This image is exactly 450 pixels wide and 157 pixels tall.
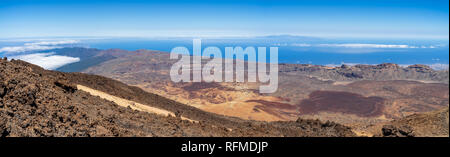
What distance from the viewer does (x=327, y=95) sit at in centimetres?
5056

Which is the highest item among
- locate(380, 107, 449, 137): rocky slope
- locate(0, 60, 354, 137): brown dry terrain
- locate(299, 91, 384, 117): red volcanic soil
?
locate(0, 60, 354, 137): brown dry terrain

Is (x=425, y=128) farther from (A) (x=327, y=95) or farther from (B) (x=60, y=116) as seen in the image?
(A) (x=327, y=95)

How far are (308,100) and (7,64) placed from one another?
4444 centimetres

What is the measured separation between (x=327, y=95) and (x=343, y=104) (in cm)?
769

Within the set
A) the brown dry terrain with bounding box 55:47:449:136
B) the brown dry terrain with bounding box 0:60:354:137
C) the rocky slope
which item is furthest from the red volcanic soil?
the brown dry terrain with bounding box 0:60:354:137

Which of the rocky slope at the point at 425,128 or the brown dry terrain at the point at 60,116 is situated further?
the rocky slope at the point at 425,128

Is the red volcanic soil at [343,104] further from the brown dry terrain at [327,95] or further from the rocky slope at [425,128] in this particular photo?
the rocky slope at [425,128]

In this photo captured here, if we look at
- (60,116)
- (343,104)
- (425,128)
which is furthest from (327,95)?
(60,116)

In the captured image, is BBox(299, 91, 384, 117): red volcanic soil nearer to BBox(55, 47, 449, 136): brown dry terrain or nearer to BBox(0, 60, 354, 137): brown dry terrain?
BBox(55, 47, 449, 136): brown dry terrain

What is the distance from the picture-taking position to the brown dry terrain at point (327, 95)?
3403cm

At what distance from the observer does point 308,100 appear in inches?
1845

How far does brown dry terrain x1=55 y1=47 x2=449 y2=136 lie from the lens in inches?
1340

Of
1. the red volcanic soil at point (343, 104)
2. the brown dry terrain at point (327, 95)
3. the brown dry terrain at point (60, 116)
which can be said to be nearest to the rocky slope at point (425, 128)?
the brown dry terrain at point (327, 95)
